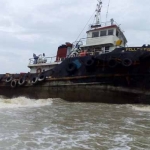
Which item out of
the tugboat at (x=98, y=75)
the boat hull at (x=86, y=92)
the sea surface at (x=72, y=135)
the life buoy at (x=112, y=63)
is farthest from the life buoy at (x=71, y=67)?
the sea surface at (x=72, y=135)

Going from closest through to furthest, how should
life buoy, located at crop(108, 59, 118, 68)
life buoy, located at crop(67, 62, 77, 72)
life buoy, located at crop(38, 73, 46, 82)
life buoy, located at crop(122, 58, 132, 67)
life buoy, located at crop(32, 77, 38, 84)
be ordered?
1. life buoy, located at crop(122, 58, 132, 67)
2. life buoy, located at crop(108, 59, 118, 68)
3. life buoy, located at crop(67, 62, 77, 72)
4. life buoy, located at crop(38, 73, 46, 82)
5. life buoy, located at crop(32, 77, 38, 84)

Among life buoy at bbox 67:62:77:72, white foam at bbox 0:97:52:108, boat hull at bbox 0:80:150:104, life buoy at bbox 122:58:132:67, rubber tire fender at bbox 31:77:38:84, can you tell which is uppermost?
life buoy at bbox 122:58:132:67

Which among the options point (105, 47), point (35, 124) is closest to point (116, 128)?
point (35, 124)

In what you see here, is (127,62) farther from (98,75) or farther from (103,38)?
(103,38)

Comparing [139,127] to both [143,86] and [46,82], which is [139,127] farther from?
[46,82]

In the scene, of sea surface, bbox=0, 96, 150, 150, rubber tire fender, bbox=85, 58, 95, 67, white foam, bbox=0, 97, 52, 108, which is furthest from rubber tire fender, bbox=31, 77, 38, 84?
sea surface, bbox=0, 96, 150, 150

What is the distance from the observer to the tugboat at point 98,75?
449 inches

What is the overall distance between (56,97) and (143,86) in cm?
505

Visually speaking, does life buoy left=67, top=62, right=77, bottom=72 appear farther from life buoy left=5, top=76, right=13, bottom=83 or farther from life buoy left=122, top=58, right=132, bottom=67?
life buoy left=5, top=76, right=13, bottom=83

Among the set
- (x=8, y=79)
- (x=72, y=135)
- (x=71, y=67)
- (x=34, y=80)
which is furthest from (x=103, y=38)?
(x=72, y=135)

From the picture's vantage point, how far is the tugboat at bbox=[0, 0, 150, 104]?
11.4 metres

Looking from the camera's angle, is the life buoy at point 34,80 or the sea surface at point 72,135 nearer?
the sea surface at point 72,135

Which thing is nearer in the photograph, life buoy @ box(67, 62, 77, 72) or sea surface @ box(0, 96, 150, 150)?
sea surface @ box(0, 96, 150, 150)

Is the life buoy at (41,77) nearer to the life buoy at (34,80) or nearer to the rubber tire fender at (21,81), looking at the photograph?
the life buoy at (34,80)
